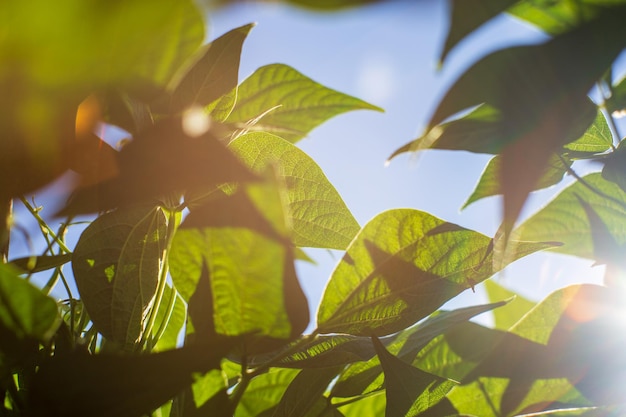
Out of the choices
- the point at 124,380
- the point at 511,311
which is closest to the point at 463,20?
the point at 124,380

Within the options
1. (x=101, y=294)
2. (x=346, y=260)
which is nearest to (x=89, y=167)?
(x=101, y=294)

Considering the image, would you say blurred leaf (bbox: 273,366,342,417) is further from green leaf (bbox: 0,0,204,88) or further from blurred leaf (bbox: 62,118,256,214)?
green leaf (bbox: 0,0,204,88)

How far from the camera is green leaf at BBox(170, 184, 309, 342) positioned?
33cm

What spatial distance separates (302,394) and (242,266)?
25cm

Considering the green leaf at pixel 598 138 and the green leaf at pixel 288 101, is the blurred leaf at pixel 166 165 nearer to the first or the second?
the green leaf at pixel 288 101

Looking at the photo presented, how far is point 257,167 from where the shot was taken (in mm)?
518

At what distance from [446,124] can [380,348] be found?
0.22m

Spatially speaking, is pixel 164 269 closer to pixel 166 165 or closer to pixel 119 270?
pixel 119 270

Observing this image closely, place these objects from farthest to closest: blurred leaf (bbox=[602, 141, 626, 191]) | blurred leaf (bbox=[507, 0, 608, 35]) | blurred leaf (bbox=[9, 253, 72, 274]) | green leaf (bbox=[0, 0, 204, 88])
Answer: blurred leaf (bbox=[602, 141, 626, 191]), blurred leaf (bbox=[9, 253, 72, 274]), blurred leaf (bbox=[507, 0, 608, 35]), green leaf (bbox=[0, 0, 204, 88])

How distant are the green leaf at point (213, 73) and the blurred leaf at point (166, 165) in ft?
0.37

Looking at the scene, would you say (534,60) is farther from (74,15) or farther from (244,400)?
(244,400)

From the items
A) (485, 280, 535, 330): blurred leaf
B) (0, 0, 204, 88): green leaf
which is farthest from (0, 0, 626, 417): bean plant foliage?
(485, 280, 535, 330): blurred leaf

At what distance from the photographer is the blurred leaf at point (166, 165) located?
0.35m

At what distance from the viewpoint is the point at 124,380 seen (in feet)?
1.08
